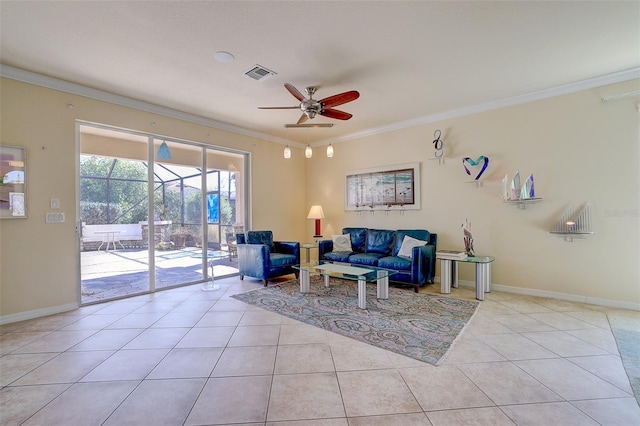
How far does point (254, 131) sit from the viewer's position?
561 cm

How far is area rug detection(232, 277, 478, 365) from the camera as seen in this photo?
2.58 m

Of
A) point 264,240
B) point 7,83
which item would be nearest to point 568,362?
point 264,240

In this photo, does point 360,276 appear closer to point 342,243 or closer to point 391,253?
point 391,253

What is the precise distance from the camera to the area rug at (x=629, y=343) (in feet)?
6.63

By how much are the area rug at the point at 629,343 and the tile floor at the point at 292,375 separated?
55mm

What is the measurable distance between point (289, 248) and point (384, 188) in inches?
83.6

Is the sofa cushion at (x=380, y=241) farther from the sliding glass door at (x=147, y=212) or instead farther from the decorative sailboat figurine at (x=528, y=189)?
the sliding glass door at (x=147, y=212)

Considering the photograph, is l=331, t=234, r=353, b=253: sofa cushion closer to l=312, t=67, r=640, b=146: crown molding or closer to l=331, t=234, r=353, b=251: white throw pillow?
l=331, t=234, r=353, b=251: white throw pillow

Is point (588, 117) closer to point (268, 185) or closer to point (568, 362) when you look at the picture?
point (568, 362)

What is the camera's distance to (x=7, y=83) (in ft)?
10.3

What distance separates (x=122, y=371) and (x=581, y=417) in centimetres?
305

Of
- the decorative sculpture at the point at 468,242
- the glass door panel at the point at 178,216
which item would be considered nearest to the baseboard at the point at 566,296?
the decorative sculpture at the point at 468,242

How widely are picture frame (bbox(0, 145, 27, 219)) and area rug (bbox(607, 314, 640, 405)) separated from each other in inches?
225

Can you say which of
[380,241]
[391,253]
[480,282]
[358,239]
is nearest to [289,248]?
[358,239]
